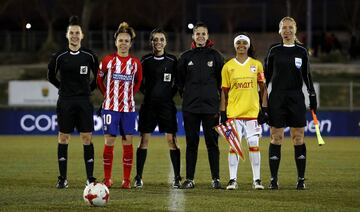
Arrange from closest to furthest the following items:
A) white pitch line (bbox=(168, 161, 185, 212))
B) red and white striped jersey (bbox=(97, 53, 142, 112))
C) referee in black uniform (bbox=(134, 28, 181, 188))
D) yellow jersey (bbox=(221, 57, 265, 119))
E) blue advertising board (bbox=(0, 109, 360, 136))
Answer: white pitch line (bbox=(168, 161, 185, 212)), yellow jersey (bbox=(221, 57, 265, 119)), red and white striped jersey (bbox=(97, 53, 142, 112)), referee in black uniform (bbox=(134, 28, 181, 188)), blue advertising board (bbox=(0, 109, 360, 136))

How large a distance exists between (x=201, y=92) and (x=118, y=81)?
114cm

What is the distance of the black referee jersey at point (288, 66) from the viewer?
13820 mm

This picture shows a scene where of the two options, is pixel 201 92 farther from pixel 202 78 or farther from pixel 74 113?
pixel 74 113

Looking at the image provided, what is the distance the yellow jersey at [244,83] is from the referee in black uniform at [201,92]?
26 cm

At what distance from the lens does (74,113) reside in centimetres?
1403

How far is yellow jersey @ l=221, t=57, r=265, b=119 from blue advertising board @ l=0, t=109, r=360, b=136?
1569 centimetres

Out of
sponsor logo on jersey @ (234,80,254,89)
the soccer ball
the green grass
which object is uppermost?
sponsor logo on jersey @ (234,80,254,89)

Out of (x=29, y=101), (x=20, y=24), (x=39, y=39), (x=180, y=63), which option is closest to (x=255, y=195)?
(x=180, y=63)

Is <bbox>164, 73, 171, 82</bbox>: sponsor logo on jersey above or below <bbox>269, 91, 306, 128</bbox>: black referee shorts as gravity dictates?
above

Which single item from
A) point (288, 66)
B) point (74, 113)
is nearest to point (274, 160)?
point (288, 66)

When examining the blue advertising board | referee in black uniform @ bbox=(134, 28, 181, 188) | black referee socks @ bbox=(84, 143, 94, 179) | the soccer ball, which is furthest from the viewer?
the blue advertising board

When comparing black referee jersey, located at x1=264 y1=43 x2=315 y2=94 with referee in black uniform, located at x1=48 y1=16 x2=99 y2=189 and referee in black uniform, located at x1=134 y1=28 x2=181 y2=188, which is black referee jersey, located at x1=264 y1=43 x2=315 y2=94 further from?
referee in black uniform, located at x1=48 y1=16 x2=99 y2=189

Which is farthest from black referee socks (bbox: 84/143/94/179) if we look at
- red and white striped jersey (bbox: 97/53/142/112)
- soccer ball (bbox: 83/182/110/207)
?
soccer ball (bbox: 83/182/110/207)

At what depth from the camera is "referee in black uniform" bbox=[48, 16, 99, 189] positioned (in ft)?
45.9
